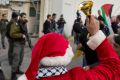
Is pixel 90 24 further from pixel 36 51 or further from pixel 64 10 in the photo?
pixel 64 10

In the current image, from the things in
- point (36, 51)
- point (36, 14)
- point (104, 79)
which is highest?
point (36, 51)

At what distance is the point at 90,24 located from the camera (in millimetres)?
3029

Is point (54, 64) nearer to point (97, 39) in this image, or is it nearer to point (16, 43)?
point (97, 39)

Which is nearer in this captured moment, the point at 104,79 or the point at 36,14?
the point at 104,79

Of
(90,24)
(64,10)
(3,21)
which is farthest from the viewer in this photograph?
(64,10)

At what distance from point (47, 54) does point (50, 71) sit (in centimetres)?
12

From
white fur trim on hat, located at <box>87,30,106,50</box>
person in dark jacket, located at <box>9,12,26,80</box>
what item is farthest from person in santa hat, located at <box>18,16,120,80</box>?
person in dark jacket, located at <box>9,12,26,80</box>

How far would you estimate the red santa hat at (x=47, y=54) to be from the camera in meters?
2.83

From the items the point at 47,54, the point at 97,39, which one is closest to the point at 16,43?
the point at 97,39

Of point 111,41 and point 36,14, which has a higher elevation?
point 111,41

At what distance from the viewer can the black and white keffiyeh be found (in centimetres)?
280

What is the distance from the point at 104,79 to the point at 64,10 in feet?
76.8

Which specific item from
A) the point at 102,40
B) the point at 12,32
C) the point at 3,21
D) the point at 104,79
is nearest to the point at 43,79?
the point at 104,79

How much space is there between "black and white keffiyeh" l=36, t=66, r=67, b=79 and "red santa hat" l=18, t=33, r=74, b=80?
0.03 m
